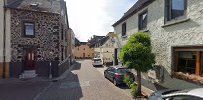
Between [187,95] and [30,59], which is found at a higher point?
[30,59]

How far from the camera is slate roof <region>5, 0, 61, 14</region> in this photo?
2225cm

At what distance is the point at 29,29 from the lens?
883 inches

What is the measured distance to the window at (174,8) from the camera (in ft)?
35.1

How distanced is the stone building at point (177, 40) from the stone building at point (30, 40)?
11079 millimetres

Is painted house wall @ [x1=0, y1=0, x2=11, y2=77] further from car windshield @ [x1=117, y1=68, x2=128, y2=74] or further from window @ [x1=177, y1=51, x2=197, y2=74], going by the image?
window @ [x1=177, y1=51, x2=197, y2=74]

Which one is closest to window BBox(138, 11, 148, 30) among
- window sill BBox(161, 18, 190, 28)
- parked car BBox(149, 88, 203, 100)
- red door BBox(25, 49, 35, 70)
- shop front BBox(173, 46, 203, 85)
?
window sill BBox(161, 18, 190, 28)

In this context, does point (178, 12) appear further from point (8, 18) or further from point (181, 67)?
point (8, 18)

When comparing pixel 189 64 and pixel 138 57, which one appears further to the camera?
pixel 138 57

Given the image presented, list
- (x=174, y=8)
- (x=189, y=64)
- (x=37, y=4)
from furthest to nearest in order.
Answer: (x=37, y=4), (x=174, y=8), (x=189, y=64)

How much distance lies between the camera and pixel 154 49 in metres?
13.5

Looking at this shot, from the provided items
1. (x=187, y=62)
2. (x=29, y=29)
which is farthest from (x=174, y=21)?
(x=29, y=29)

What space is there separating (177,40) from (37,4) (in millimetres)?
16567

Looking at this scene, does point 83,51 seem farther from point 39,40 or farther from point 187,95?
point 187,95

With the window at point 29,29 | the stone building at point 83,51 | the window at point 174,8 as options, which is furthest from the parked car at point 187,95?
the stone building at point 83,51
